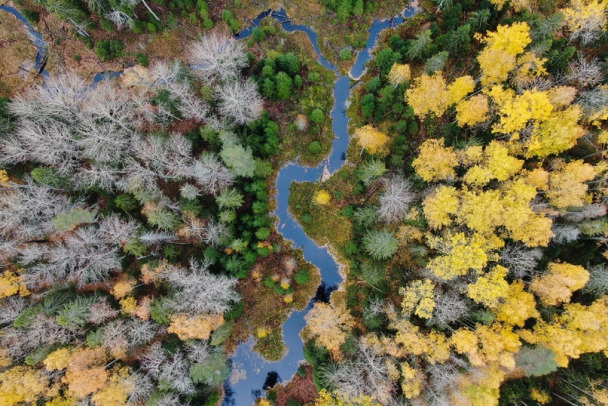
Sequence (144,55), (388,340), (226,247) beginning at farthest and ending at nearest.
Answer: (144,55)
(226,247)
(388,340)

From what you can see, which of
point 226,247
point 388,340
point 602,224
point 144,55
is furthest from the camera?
point 144,55

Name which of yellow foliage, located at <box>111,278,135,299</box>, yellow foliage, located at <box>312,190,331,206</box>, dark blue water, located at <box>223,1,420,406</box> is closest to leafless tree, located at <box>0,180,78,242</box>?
yellow foliage, located at <box>111,278,135,299</box>

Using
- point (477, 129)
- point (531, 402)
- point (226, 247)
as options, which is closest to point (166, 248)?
point (226, 247)

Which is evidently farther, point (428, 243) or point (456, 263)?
point (428, 243)

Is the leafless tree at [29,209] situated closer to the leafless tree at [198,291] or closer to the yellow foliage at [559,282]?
the leafless tree at [198,291]

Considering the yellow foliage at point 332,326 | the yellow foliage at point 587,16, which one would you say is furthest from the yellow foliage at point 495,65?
the yellow foliage at point 332,326

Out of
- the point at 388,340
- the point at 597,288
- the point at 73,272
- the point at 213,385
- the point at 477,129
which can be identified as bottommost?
the point at 213,385

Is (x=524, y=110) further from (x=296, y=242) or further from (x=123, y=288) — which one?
(x=123, y=288)

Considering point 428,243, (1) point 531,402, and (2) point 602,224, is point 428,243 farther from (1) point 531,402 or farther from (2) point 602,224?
(1) point 531,402
